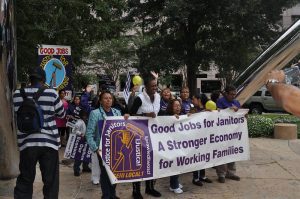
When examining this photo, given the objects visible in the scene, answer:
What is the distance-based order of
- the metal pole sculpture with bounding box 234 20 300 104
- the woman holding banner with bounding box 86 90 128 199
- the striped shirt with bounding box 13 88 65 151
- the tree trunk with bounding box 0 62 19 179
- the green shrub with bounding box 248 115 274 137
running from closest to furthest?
the metal pole sculpture with bounding box 234 20 300 104
the striped shirt with bounding box 13 88 65 151
the woman holding banner with bounding box 86 90 128 199
the tree trunk with bounding box 0 62 19 179
the green shrub with bounding box 248 115 274 137

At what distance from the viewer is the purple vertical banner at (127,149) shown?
5836 millimetres

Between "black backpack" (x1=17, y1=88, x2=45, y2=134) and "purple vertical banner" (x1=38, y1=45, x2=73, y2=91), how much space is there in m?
3.07

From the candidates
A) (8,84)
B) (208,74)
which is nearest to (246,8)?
(8,84)

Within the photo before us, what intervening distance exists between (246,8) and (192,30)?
261cm

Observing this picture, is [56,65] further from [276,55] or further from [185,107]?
[276,55]

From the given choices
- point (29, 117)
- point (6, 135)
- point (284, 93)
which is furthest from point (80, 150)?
point (284, 93)

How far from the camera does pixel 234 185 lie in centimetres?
726

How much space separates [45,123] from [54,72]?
3233mm

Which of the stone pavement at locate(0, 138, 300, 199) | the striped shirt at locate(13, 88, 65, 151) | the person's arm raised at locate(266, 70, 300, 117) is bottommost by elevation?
the stone pavement at locate(0, 138, 300, 199)

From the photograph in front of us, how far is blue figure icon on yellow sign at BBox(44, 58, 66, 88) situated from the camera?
8.15 metres

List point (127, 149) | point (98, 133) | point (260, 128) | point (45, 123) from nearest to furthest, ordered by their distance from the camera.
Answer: point (45, 123) < point (98, 133) < point (127, 149) < point (260, 128)

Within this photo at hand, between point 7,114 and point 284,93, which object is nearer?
point 284,93

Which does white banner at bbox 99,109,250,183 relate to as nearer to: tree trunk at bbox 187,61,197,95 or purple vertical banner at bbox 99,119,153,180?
purple vertical banner at bbox 99,119,153,180

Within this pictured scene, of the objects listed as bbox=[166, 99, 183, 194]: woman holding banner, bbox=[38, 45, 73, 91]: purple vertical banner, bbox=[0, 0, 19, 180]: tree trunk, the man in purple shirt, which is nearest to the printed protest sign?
bbox=[38, 45, 73, 91]: purple vertical banner
